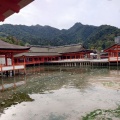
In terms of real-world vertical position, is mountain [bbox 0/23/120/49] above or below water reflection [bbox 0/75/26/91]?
above

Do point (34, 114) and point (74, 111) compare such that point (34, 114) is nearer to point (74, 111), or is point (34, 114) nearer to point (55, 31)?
point (74, 111)

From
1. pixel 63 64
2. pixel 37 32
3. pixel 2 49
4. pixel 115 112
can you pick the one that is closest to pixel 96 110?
pixel 115 112

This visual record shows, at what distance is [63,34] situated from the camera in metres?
139

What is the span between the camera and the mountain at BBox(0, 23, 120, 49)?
97.3 meters

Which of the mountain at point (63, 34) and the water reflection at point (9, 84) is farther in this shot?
the mountain at point (63, 34)

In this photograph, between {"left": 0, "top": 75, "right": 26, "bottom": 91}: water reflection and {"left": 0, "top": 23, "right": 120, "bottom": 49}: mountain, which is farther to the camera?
{"left": 0, "top": 23, "right": 120, "bottom": 49}: mountain

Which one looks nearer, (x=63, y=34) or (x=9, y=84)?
(x=9, y=84)

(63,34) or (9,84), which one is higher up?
(63,34)

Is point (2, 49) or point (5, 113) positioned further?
point (2, 49)

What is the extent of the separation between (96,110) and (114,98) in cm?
278

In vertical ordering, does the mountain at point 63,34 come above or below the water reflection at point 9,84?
above

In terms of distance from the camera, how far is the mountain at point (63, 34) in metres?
97.3

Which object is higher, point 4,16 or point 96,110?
point 4,16

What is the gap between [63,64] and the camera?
44375mm
